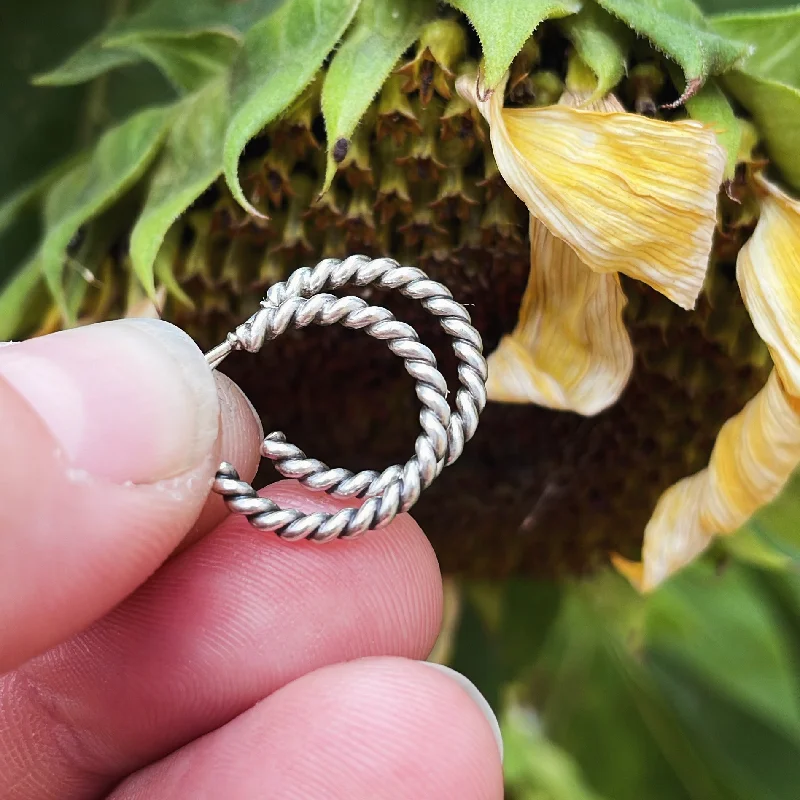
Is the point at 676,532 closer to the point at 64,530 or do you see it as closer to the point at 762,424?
the point at 762,424

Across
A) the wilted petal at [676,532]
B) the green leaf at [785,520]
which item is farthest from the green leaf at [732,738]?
the wilted petal at [676,532]

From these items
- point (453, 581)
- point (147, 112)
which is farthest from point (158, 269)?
point (453, 581)

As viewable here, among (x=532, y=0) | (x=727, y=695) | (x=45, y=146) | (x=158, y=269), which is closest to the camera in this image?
(x=532, y=0)

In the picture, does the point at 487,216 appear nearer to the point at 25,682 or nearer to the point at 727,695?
the point at 25,682

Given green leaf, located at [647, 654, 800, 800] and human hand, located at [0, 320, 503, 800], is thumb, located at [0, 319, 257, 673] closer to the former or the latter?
human hand, located at [0, 320, 503, 800]

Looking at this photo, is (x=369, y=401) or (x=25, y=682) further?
(x=369, y=401)

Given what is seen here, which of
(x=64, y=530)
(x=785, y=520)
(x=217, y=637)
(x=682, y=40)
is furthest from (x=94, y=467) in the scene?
(x=785, y=520)

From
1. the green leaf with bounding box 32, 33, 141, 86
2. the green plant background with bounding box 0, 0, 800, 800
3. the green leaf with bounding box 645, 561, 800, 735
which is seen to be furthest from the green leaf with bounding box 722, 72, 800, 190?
the green leaf with bounding box 645, 561, 800, 735
